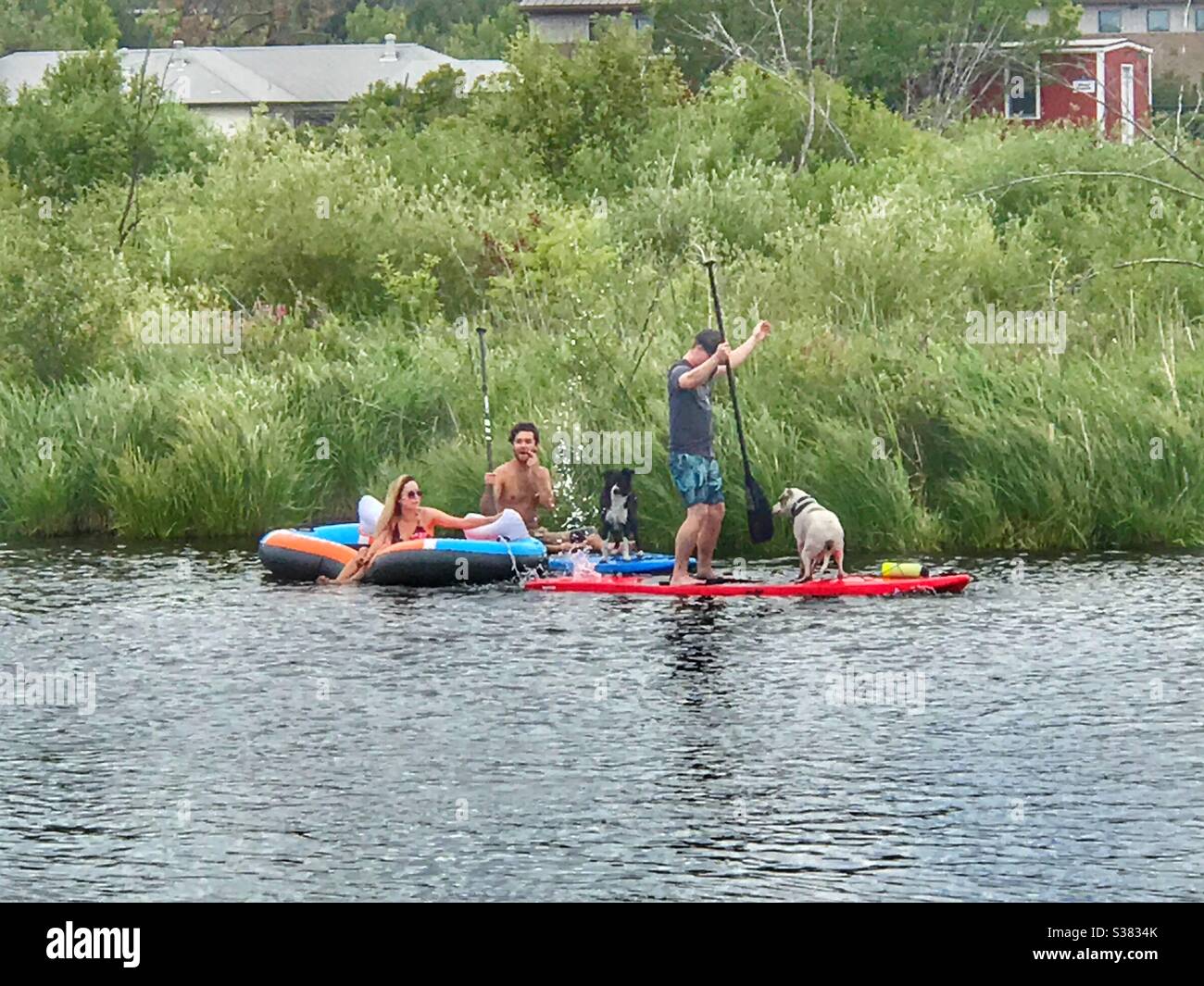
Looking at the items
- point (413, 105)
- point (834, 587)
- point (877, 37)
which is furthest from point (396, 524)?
point (877, 37)

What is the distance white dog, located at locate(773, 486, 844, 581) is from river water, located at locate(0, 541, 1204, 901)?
1.80 feet

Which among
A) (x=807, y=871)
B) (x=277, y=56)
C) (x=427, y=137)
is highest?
(x=277, y=56)

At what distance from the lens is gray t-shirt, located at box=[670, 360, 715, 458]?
2083 cm

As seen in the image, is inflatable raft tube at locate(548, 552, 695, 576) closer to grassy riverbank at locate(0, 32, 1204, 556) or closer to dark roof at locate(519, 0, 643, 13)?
grassy riverbank at locate(0, 32, 1204, 556)

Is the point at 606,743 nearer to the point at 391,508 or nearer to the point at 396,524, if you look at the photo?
the point at 391,508

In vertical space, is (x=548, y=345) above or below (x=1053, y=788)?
above

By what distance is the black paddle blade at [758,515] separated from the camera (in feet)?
73.5

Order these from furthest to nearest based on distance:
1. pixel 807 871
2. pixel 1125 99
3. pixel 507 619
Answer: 1. pixel 1125 99
2. pixel 507 619
3. pixel 807 871

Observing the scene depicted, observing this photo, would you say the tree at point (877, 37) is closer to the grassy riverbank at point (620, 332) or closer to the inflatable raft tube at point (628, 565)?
the grassy riverbank at point (620, 332)

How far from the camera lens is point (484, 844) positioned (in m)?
12.6

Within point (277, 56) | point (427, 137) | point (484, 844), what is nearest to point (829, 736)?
point (484, 844)

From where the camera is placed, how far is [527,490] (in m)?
23.4
